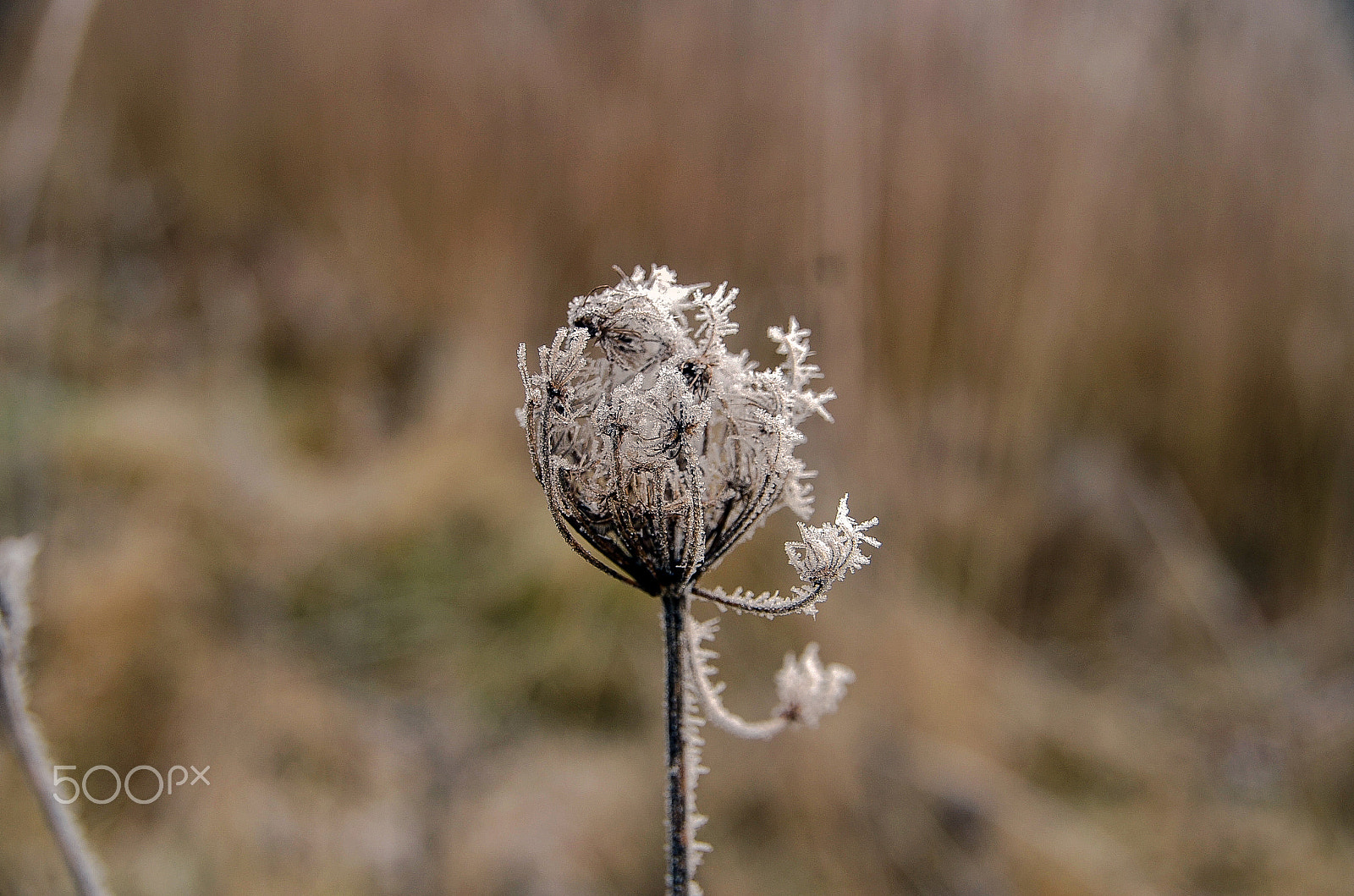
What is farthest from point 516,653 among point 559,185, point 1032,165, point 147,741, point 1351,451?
point 1351,451

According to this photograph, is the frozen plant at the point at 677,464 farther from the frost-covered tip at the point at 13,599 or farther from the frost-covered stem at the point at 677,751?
the frost-covered tip at the point at 13,599

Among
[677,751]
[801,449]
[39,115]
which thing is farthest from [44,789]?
[39,115]

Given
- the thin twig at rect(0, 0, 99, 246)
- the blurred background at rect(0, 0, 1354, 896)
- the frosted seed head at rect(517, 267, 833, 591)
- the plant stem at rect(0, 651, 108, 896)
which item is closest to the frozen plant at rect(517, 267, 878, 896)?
the frosted seed head at rect(517, 267, 833, 591)

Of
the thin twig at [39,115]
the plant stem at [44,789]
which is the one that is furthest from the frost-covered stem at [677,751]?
the thin twig at [39,115]

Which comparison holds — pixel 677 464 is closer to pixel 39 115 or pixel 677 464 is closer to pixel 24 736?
pixel 24 736

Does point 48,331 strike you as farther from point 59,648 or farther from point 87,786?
point 87,786
